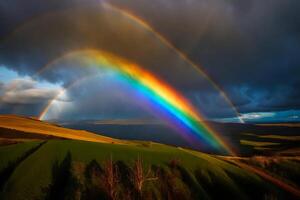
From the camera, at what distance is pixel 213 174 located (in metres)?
83.1

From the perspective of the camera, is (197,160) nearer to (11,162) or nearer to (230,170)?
(230,170)

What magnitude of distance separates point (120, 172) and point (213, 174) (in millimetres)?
28844

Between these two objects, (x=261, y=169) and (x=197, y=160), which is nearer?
(x=197, y=160)

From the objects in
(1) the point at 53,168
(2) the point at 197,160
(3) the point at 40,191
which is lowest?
(3) the point at 40,191

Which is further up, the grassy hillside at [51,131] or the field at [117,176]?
the grassy hillside at [51,131]

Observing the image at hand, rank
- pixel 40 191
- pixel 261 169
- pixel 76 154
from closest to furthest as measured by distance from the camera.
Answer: pixel 40 191 < pixel 76 154 < pixel 261 169

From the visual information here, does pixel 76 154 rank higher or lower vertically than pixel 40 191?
higher

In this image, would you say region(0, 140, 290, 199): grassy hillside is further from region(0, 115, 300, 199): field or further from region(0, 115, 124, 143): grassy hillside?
region(0, 115, 124, 143): grassy hillside

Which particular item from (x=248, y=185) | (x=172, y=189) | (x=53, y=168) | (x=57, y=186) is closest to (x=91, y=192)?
(x=57, y=186)

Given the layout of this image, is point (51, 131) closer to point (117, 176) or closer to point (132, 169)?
point (132, 169)

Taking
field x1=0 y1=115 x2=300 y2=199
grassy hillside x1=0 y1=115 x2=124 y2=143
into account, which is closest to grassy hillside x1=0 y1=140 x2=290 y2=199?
field x1=0 y1=115 x2=300 y2=199

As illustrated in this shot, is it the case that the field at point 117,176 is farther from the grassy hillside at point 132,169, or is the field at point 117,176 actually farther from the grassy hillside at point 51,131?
the grassy hillside at point 51,131

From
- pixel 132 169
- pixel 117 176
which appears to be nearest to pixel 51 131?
pixel 132 169

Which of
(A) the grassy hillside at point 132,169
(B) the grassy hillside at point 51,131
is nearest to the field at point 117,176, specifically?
(A) the grassy hillside at point 132,169
